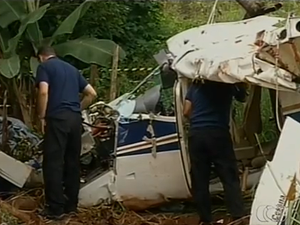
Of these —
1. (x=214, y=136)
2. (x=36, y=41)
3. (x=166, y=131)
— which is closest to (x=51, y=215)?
(x=166, y=131)

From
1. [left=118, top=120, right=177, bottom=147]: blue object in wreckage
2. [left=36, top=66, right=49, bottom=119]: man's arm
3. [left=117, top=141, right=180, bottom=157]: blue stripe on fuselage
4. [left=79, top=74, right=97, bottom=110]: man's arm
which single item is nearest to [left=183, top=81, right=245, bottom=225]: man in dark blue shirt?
[left=117, top=141, right=180, bottom=157]: blue stripe on fuselage

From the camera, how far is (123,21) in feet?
45.3

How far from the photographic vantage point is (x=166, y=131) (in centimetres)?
794

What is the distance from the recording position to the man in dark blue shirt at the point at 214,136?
7.04 meters

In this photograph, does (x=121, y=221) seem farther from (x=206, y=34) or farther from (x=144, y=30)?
(x=144, y=30)

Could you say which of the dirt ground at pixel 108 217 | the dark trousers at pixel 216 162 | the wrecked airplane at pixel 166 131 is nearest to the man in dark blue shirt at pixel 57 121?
the dirt ground at pixel 108 217

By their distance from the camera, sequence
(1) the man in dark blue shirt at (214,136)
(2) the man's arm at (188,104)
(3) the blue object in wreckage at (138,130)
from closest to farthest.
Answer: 1. (1) the man in dark blue shirt at (214,136)
2. (2) the man's arm at (188,104)
3. (3) the blue object in wreckage at (138,130)

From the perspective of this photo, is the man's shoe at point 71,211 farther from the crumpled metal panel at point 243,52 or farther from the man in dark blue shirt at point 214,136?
the crumpled metal panel at point 243,52

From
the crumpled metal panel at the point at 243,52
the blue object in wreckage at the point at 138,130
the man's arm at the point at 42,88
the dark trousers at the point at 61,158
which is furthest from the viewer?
the blue object in wreckage at the point at 138,130

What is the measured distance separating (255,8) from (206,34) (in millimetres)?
1209

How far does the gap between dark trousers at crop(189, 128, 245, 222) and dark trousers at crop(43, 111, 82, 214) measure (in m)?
1.30

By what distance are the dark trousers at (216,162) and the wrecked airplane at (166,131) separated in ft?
0.86

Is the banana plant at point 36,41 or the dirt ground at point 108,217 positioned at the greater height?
the banana plant at point 36,41

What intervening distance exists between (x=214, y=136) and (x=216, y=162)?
9.8 inches
